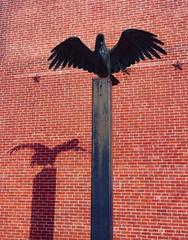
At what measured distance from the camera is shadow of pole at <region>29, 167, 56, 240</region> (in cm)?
566

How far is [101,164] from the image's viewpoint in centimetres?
360

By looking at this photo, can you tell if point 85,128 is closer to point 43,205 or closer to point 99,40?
point 43,205

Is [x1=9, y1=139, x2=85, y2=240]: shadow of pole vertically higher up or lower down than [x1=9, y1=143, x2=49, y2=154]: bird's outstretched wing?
lower down

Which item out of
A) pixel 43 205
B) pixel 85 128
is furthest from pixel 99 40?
pixel 43 205

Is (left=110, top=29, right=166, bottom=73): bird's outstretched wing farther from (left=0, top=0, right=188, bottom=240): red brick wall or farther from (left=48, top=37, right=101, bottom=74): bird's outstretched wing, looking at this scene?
(left=0, top=0, right=188, bottom=240): red brick wall

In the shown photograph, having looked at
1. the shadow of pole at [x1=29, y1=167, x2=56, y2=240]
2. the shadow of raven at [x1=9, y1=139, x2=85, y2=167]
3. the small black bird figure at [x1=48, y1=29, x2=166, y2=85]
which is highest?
the small black bird figure at [x1=48, y1=29, x2=166, y2=85]

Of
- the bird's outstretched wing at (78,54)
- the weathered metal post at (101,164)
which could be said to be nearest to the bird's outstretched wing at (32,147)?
the bird's outstretched wing at (78,54)

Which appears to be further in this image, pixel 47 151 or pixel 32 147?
pixel 32 147

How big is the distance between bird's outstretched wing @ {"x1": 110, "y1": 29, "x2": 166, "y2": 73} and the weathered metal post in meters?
0.34

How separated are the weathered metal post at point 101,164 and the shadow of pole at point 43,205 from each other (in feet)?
7.96

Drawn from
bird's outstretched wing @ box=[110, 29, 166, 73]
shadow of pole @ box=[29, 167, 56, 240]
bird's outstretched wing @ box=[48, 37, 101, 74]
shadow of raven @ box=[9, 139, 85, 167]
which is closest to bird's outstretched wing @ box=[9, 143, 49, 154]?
shadow of raven @ box=[9, 139, 85, 167]

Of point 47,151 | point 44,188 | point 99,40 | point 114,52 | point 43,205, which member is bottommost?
point 43,205

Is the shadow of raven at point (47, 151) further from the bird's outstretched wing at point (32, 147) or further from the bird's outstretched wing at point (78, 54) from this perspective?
the bird's outstretched wing at point (78, 54)

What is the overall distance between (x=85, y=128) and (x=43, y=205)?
1.71 meters
